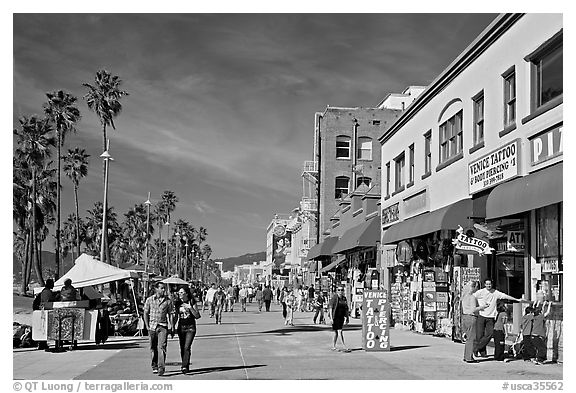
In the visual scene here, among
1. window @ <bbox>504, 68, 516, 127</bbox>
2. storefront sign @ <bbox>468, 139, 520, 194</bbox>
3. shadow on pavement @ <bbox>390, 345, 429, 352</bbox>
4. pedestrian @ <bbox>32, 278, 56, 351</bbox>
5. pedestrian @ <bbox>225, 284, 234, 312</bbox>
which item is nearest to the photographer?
storefront sign @ <bbox>468, 139, 520, 194</bbox>

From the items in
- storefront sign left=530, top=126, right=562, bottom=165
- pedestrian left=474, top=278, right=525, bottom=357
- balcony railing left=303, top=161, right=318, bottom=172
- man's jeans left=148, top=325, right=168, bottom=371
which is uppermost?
balcony railing left=303, top=161, right=318, bottom=172

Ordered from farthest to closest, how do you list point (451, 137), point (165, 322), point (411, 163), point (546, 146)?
point (411, 163), point (451, 137), point (546, 146), point (165, 322)

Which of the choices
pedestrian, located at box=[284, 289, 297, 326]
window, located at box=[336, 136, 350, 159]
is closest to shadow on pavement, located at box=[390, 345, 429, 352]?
pedestrian, located at box=[284, 289, 297, 326]

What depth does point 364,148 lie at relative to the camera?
2440 inches

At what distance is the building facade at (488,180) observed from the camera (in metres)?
15.9

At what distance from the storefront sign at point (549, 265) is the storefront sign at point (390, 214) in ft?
42.7

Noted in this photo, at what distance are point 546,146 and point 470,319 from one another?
406 cm

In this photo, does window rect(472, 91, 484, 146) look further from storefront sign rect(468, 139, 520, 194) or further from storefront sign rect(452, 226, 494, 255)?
storefront sign rect(452, 226, 494, 255)

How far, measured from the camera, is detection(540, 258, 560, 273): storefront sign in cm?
1591

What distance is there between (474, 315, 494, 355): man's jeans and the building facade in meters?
1.28

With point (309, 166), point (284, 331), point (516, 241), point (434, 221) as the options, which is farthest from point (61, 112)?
point (516, 241)

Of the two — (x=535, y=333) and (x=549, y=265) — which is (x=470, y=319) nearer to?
(x=535, y=333)

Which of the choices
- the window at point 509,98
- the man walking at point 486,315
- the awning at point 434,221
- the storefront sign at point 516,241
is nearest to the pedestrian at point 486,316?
the man walking at point 486,315
